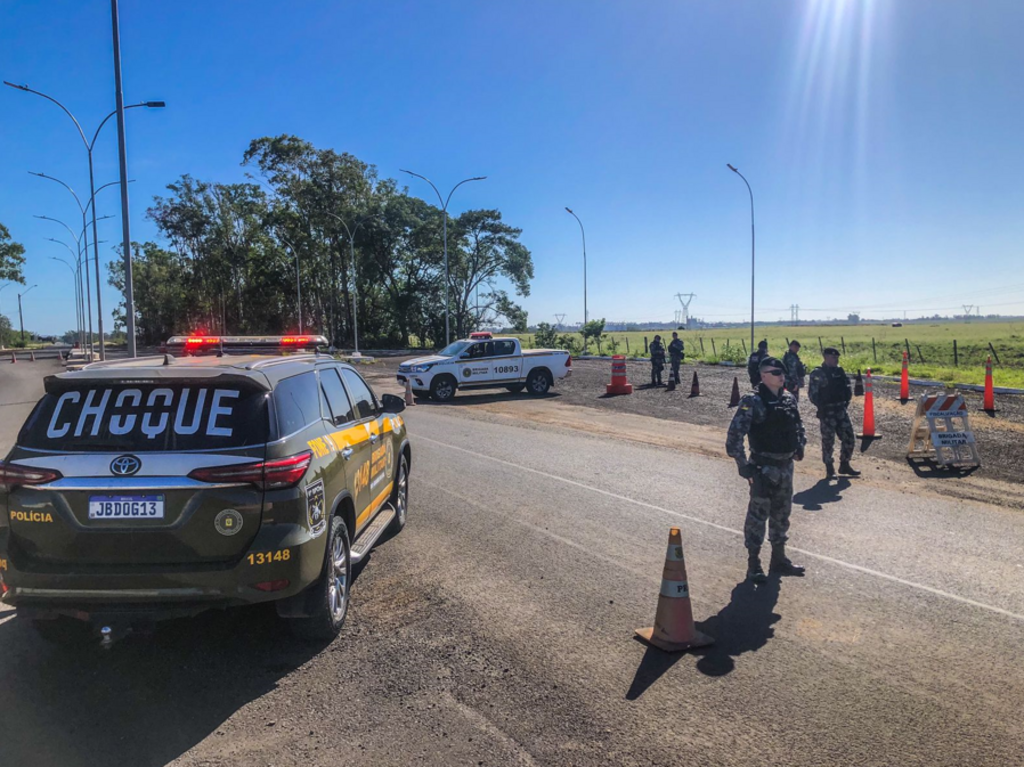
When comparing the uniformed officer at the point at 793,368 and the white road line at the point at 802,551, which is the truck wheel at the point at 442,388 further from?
the uniformed officer at the point at 793,368

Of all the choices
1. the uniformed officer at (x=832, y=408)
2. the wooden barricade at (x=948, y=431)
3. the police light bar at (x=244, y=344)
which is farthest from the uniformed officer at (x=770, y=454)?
the wooden barricade at (x=948, y=431)

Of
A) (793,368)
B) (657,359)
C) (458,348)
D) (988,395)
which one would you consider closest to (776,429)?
(793,368)

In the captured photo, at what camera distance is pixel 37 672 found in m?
4.20

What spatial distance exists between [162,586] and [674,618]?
3051 millimetres

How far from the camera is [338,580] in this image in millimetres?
4766

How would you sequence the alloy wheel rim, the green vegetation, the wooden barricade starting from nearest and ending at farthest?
the alloy wheel rim < the wooden barricade < the green vegetation

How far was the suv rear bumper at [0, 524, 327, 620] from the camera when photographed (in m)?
3.85

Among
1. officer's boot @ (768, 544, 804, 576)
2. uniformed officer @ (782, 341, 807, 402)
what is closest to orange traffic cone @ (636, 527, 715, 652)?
officer's boot @ (768, 544, 804, 576)

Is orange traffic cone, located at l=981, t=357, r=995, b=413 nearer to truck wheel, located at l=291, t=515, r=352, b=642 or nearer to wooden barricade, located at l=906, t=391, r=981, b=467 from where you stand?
wooden barricade, located at l=906, t=391, r=981, b=467

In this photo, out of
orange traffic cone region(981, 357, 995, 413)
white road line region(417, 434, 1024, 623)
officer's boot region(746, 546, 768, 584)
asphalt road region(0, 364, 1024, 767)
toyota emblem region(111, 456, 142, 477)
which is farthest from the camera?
orange traffic cone region(981, 357, 995, 413)

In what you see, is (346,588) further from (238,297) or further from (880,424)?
(238,297)

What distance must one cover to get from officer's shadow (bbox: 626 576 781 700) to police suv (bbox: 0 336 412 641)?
2.03m

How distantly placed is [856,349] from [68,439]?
201ft

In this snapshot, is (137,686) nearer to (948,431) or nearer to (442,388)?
(948,431)
